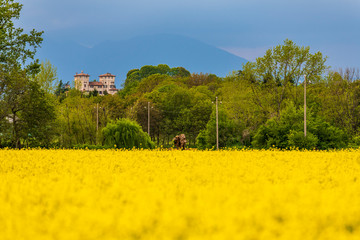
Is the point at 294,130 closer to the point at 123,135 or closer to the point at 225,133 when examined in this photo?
the point at 123,135

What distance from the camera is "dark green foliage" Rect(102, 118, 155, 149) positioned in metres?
28.2

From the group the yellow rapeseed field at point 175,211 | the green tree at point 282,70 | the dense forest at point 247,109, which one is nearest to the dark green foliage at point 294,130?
the dense forest at point 247,109

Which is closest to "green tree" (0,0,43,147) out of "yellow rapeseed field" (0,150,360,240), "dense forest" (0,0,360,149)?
"dense forest" (0,0,360,149)

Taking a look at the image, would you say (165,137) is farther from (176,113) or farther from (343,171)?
(343,171)

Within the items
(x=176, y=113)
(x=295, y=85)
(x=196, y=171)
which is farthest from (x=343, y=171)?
(x=176, y=113)

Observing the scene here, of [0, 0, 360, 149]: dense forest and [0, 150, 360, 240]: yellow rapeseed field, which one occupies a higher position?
[0, 0, 360, 149]: dense forest

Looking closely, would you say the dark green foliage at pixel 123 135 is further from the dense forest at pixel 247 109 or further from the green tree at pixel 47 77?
the green tree at pixel 47 77

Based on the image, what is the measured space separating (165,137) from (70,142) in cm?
3624

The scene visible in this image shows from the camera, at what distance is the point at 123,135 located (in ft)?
92.4

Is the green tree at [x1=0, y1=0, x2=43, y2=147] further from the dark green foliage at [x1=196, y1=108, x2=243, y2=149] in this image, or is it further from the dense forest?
the dark green foliage at [x1=196, y1=108, x2=243, y2=149]

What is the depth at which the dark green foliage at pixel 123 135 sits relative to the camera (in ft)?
92.4

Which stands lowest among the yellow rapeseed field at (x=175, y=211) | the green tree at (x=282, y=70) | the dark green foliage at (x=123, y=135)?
the yellow rapeseed field at (x=175, y=211)

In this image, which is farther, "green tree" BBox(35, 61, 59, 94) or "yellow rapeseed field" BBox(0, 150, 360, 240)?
"green tree" BBox(35, 61, 59, 94)

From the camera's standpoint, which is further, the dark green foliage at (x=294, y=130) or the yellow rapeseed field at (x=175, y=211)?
the dark green foliage at (x=294, y=130)
